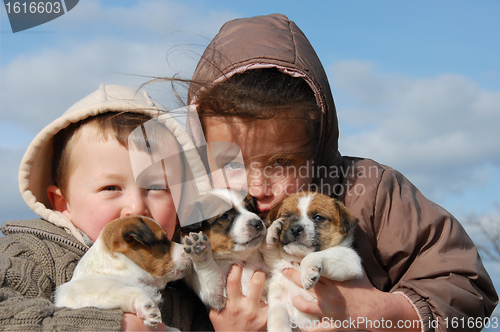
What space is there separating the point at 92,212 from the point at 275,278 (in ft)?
5.22

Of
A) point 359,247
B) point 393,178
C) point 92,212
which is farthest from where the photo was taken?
point 393,178

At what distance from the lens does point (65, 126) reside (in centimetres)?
357

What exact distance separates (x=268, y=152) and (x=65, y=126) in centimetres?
180

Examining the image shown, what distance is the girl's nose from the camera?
3.21m

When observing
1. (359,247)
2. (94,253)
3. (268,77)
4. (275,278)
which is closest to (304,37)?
(268,77)

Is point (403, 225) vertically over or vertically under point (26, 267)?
under

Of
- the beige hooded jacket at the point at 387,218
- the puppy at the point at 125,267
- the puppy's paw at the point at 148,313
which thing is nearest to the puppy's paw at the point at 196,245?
the puppy at the point at 125,267

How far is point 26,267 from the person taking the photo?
2.91m

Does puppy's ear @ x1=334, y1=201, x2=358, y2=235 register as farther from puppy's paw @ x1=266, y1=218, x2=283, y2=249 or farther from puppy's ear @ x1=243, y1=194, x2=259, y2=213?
puppy's ear @ x1=243, y1=194, x2=259, y2=213

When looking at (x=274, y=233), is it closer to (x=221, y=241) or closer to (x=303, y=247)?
(x=303, y=247)

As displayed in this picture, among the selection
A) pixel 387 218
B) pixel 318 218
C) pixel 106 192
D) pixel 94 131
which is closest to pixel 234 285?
pixel 318 218

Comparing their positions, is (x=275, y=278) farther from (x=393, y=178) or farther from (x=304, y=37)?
(x=304, y=37)

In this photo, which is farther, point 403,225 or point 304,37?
point 304,37

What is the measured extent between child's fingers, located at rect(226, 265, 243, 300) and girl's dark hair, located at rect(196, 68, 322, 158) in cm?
125
